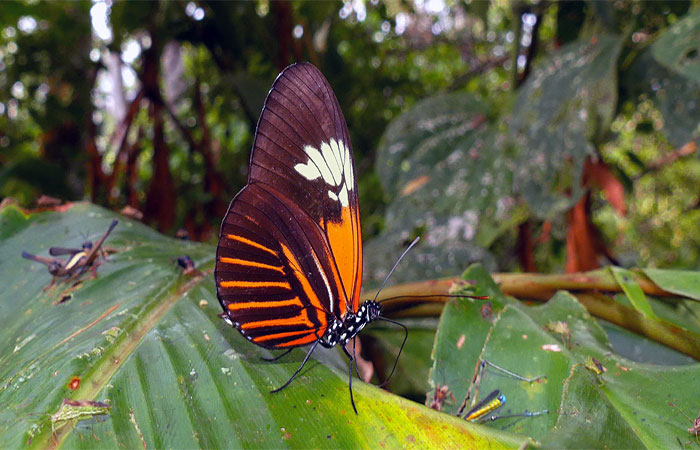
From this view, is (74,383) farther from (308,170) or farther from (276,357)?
(308,170)

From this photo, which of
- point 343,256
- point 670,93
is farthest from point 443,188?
point 343,256

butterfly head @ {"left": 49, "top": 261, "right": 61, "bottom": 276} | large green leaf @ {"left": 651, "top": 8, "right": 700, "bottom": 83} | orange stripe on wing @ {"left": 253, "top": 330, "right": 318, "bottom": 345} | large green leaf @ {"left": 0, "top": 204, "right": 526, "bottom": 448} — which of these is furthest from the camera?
large green leaf @ {"left": 651, "top": 8, "right": 700, "bottom": 83}

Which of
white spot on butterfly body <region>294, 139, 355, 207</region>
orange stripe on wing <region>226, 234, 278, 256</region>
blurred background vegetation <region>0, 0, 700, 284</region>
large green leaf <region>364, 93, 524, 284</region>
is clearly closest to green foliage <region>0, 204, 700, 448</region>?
orange stripe on wing <region>226, 234, 278, 256</region>

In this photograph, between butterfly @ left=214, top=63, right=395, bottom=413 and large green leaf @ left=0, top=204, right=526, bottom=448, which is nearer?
large green leaf @ left=0, top=204, right=526, bottom=448

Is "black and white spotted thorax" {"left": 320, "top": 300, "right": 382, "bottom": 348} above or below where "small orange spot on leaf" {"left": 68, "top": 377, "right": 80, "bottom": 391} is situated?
below

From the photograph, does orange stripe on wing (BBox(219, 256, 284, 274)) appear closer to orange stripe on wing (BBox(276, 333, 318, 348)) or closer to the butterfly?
the butterfly

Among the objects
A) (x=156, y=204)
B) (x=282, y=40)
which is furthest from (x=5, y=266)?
(x=282, y=40)

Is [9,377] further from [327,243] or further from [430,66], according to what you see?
[430,66]

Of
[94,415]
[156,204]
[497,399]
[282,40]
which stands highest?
[282,40]

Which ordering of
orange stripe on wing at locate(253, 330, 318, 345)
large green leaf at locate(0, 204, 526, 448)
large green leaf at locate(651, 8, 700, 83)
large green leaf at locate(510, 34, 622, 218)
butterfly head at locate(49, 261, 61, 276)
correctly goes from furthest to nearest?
large green leaf at locate(510, 34, 622, 218)
large green leaf at locate(651, 8, 700, 83)
butterfly head at locate(49, 261, 61, 276)
orange stripe on wing at locate(253, 330, 318, 345)
large green leaf at locate(0, 204, 526, 448)
